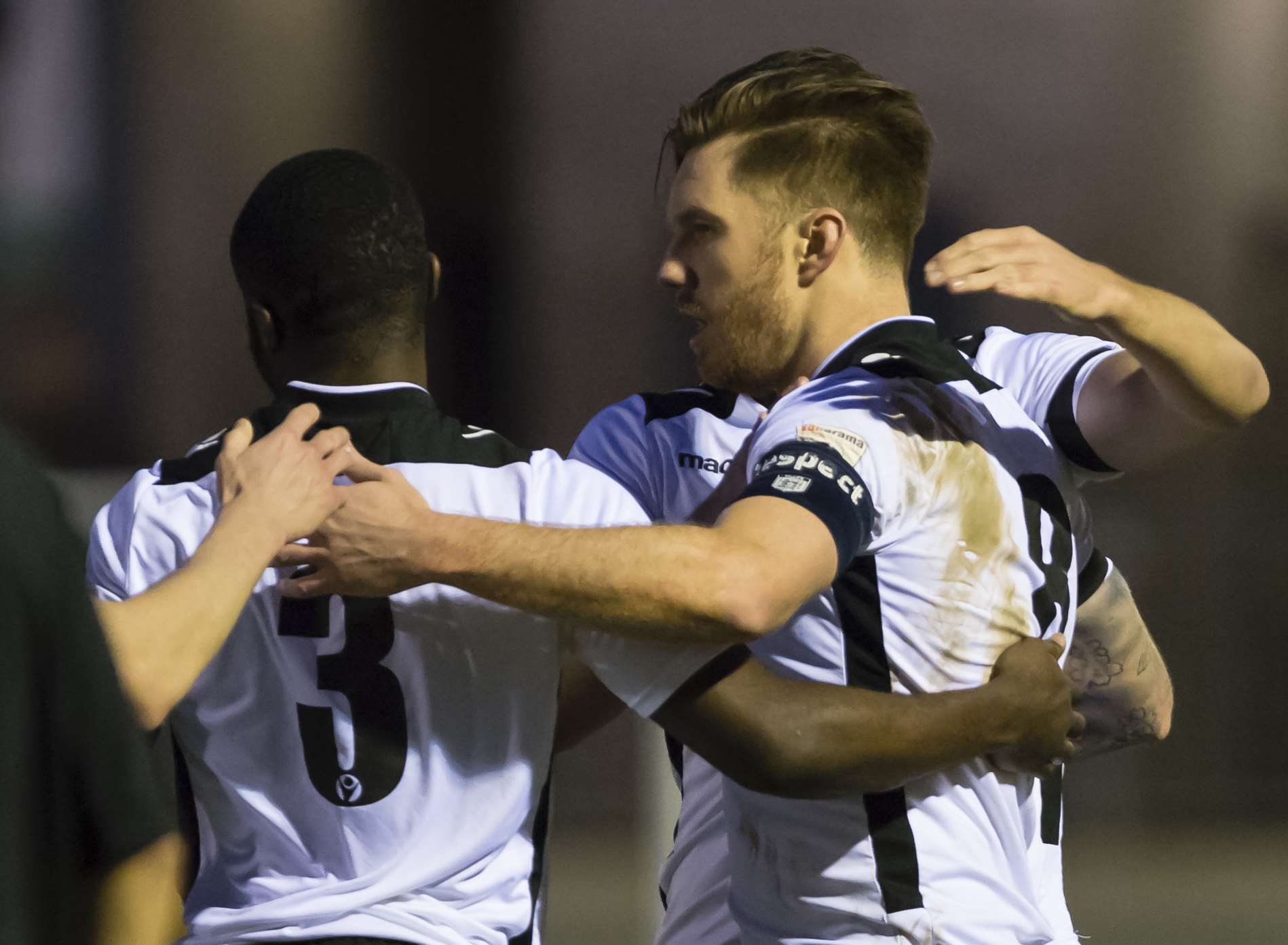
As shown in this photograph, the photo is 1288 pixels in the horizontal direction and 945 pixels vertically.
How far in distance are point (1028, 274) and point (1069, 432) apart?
0.37 metres

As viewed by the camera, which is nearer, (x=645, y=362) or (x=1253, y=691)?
(x=645, y=362)

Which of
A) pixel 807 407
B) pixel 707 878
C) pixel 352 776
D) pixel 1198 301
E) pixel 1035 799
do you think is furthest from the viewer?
pixel 1198 301

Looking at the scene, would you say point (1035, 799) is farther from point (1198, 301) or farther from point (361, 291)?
point (1198, 301)

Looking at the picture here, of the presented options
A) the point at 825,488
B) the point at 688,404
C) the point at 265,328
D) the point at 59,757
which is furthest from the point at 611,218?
the point at 59,757

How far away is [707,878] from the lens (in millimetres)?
2395

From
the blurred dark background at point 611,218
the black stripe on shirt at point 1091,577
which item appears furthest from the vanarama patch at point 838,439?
the blurred dark background at point 611,218

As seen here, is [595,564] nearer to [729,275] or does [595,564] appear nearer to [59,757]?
[729,275]

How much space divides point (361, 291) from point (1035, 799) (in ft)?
3.73

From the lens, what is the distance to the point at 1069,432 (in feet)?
7.48

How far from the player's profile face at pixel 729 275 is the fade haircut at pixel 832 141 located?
0.12ft

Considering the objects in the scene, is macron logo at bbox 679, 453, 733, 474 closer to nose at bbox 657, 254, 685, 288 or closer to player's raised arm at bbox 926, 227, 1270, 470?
nose at bbox 657, 254, 685, 288

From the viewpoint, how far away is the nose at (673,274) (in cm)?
238

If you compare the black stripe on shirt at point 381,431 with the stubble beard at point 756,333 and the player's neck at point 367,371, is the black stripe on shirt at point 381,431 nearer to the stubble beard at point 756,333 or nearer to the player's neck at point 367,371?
the player's neck at point 367,371

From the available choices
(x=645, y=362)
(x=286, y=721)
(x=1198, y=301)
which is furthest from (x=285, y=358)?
(x=1198, y=301)
